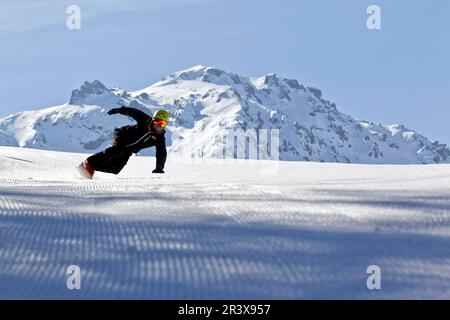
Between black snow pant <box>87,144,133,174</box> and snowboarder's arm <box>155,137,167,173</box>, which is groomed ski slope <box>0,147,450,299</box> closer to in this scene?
snowboarder's arm <box>155,137,167,173</box>

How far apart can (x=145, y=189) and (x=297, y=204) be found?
2.61 m

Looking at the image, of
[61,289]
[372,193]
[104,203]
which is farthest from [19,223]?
[372,193]

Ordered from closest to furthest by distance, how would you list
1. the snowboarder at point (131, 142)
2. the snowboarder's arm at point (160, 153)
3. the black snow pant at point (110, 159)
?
the snowboarder's arm at point (160, 153), the snowboarder at point (131, 142), the black snow pant at point (110, 159)

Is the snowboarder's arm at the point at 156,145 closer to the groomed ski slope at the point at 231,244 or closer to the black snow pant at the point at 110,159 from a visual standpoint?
the black snow pant at the point at 110,159

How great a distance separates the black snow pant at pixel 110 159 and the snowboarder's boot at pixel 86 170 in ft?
0.27

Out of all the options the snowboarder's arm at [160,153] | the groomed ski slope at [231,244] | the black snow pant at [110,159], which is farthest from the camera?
the black snow pant at [110,159]

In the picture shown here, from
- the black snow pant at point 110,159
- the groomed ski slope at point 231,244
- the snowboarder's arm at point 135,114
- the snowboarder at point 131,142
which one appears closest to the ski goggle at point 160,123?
the snowboarder at point 131,142

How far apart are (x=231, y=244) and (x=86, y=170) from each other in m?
9.13

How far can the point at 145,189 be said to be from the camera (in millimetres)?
7703

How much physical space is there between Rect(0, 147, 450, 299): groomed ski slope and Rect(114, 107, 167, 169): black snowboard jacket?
236 inches

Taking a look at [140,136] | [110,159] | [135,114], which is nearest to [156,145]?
[140,136]

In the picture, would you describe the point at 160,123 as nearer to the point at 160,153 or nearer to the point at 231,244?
the point at 160,153

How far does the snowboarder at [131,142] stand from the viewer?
12484 millimetres

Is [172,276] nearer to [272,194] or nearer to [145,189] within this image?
[272,194]
